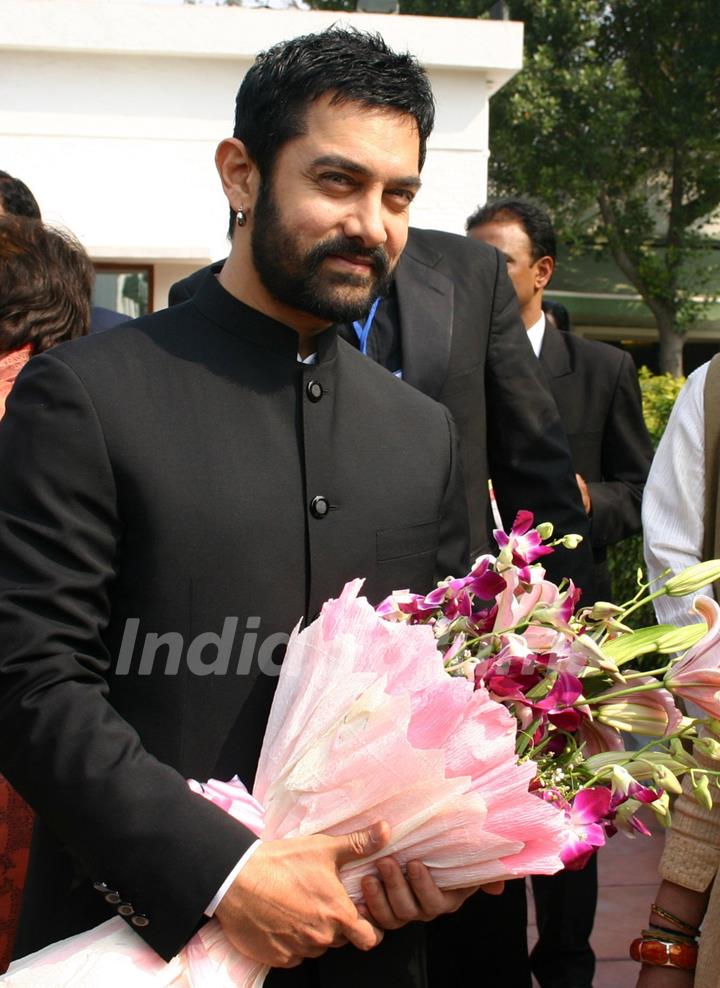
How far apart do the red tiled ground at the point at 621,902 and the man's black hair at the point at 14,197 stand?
9.09 ft

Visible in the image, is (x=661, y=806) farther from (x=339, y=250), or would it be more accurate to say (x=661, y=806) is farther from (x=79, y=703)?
(x=339, y=250)

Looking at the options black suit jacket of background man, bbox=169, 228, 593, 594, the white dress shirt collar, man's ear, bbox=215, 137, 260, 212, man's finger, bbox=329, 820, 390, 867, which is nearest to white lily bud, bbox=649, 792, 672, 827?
man's finger, bbox=329, 820, 390, 867

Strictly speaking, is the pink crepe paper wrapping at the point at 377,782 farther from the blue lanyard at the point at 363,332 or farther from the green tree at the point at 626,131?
the green tree at the point at 626,131

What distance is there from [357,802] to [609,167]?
25.7 metres

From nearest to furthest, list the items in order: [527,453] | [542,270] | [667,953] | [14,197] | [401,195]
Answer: [401,195]
[667,953]
[527,453]
[14,197]
[542,270]

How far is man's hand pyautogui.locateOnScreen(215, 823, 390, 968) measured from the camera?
164cm

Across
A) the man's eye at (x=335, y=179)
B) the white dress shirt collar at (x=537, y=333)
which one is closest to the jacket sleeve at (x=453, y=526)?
the man's eye at (x=335, y=179)

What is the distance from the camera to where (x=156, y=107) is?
10117 mm

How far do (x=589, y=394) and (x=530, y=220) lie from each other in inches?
27.8

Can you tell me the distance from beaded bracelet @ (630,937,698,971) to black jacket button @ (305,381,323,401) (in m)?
1.03

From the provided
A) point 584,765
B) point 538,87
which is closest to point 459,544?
point 584,765

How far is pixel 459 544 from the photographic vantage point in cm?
224

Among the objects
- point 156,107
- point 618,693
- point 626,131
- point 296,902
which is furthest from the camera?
point 626,131

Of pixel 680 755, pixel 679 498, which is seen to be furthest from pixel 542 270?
pixel 680 755
